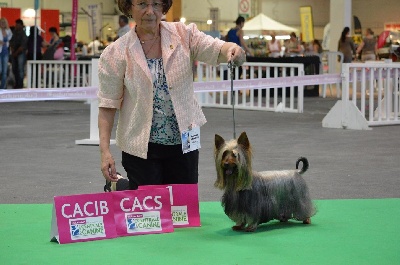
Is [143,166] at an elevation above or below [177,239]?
above

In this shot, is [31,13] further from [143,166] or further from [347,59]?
[143,166]

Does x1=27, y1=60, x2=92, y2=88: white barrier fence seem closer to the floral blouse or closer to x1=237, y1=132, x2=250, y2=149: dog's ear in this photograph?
the floral blouse

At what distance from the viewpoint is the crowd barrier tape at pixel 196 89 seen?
31.4 feet

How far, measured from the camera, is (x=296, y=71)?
15.8 m

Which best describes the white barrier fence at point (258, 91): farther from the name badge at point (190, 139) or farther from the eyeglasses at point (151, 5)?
the eyeglasses at point (151, 5)

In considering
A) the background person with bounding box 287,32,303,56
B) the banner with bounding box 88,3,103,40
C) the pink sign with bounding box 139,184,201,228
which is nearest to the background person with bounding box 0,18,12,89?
the banner with bounding box 88,3,103,40

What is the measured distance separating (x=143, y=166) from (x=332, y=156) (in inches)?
176

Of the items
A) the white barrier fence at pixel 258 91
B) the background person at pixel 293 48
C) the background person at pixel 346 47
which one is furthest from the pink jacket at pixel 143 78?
the background person at pixel 293 48

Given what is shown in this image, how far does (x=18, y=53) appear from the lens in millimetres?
19250

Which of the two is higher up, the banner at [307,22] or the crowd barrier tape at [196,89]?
the banner at [307,22]

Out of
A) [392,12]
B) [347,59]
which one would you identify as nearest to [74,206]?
[347,59]

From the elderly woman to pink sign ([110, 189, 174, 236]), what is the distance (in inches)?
6.3

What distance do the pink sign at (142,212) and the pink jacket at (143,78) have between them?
0.26 metres

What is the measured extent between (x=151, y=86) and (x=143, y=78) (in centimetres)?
6
